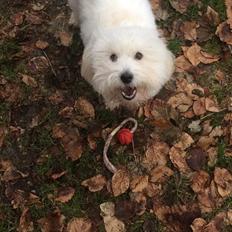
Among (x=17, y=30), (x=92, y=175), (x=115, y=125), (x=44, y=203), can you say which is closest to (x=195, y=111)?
(x=115, y=125)

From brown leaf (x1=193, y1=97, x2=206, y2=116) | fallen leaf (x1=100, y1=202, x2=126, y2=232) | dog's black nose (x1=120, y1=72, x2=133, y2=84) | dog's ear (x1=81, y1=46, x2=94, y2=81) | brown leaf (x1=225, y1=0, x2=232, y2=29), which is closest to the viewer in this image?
dog's black nose (x1=120, y1=72, x2=133, y2=84)

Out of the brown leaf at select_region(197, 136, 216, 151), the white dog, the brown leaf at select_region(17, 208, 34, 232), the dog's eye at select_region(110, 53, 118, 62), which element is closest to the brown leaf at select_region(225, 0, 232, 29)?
the white dog

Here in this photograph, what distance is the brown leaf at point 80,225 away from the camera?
3.53m

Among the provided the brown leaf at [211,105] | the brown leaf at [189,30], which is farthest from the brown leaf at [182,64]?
the brown leaf at [211,105]

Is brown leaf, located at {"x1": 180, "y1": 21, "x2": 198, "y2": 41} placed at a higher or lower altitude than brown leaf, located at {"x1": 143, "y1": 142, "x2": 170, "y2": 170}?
higher

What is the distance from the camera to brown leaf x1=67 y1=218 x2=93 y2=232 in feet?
11.6

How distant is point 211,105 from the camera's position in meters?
3.96

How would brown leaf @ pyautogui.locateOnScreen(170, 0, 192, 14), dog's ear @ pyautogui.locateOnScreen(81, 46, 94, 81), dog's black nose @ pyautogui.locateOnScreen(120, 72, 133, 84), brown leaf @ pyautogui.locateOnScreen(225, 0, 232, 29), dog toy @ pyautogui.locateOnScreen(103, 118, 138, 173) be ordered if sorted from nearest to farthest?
dog's black nose @ pyautogui.locateOnScreen(120, 72, 133, 84) → dog's ear @ pyautogui.locateOnScreen(81, 46, 94, 81) → dog toy @ pyautogui.locateOnScreen(103, 118, 138, 173) → brown leaf @ pyautogui.locateOnScreen(225, 0, 232, 29) → brown leaf @ pyautogui.locateOnScreen(170, 0, 192, 14)

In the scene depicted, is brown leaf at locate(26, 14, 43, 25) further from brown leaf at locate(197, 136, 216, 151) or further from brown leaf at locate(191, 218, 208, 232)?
brown leaf at locate(191, 218, 208, 232)

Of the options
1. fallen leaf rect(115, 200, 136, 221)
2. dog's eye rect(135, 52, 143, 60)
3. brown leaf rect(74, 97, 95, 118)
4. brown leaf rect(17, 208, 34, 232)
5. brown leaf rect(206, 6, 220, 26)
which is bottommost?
brown leaf rect(17, 208, 34, 232)

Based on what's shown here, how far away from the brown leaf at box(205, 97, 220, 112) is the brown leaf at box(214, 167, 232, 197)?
0.50 meters

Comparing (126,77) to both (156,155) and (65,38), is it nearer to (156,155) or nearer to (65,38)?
(156,155)

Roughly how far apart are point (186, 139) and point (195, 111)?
0.26 m

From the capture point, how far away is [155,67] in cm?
329
